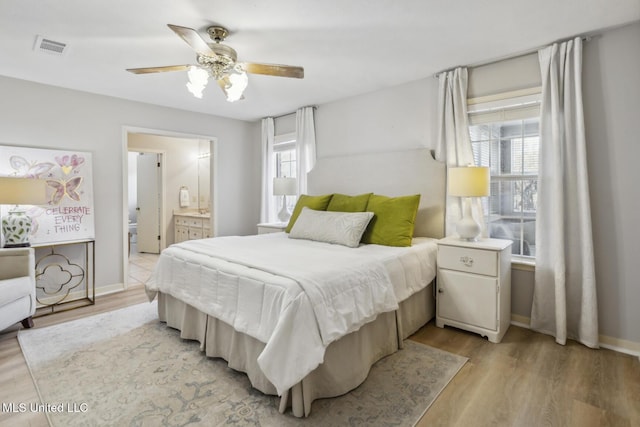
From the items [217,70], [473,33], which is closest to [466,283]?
[473,33]

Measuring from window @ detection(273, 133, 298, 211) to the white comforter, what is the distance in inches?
85.4

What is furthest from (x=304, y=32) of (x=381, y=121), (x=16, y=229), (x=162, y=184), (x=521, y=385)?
(x=162, y=184)

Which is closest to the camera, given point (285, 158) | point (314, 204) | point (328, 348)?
point (328, 348)

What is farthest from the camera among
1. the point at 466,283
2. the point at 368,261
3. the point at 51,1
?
the point at 466,283

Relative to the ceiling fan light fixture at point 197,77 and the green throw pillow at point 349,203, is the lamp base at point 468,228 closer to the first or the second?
the green throw pillow at point 349,203

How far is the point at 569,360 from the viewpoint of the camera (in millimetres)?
2238

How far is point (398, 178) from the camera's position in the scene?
345cm

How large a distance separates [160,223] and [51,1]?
15.5 ft

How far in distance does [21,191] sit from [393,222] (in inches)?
131

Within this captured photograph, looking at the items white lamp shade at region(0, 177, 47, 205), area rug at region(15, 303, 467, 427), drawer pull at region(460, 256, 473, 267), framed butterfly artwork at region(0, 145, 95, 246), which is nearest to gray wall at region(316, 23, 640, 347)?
drawer pull at region(460, 256, 473, 267)

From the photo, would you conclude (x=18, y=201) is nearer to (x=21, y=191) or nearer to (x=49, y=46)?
(x=21, y=191)

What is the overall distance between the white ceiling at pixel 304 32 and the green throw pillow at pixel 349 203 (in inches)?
48.9

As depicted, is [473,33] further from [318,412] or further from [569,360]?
[318,412]

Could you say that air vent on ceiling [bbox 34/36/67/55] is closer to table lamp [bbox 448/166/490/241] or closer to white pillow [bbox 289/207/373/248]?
white pillow [bbox 289/207/373/248]
